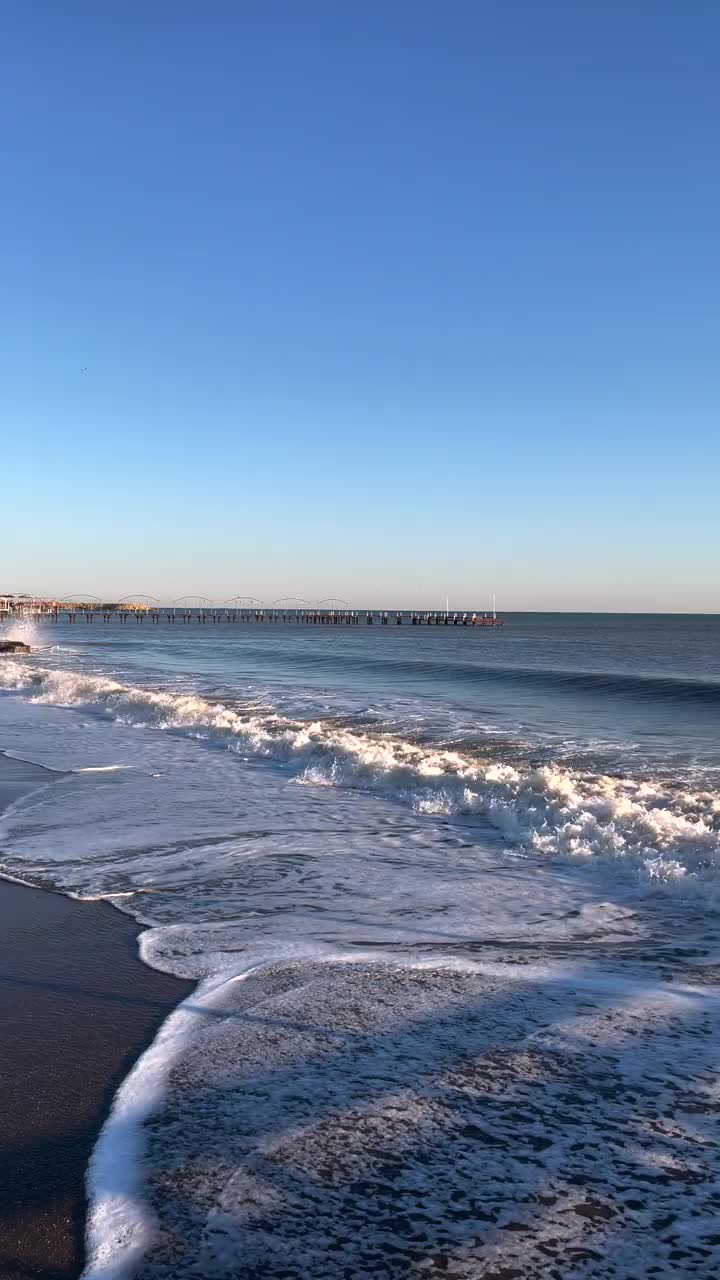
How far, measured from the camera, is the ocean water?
2830 mm

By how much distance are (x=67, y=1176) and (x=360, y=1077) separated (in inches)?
50.3

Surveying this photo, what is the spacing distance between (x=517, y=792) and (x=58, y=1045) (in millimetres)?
7178

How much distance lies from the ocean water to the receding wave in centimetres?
5

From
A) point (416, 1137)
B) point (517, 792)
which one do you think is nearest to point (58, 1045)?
point (416, 1137)

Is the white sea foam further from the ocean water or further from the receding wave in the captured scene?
the receding wave

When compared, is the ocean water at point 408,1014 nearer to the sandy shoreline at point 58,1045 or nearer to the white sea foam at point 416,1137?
the white sea foam at point 416,1137

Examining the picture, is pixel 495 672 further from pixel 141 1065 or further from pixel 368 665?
pixel 141 1065

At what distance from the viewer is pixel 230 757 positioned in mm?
14172

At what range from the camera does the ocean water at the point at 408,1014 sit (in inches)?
111

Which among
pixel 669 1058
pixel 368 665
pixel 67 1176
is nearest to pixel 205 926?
pixel 67 1176

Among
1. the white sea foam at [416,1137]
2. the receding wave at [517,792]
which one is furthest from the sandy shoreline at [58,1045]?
the receding wave at [517,792]

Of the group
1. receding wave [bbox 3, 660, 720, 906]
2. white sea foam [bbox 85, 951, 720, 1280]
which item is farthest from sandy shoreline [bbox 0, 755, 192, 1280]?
receding wave [bbox 3, 660, 720, 906]

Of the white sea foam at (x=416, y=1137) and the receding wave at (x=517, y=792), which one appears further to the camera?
the receding wave at (x=517, y=792)

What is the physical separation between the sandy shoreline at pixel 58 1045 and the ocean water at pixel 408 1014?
0.39ft
